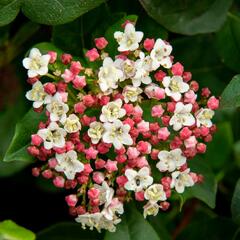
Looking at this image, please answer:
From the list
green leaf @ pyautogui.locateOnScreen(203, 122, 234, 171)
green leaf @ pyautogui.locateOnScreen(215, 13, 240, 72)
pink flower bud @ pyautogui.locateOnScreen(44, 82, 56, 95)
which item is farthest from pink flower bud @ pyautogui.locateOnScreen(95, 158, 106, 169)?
green leaf @ pyautogui.locateOnScreen(203, 122, 234, 171)

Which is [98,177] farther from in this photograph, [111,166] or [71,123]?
[71,123]

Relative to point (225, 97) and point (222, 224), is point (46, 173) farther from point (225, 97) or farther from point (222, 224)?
point (222, 224)

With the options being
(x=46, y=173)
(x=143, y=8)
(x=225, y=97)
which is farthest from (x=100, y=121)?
(x=143, y=8)

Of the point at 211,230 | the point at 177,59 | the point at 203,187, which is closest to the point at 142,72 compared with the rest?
the point at 203,187

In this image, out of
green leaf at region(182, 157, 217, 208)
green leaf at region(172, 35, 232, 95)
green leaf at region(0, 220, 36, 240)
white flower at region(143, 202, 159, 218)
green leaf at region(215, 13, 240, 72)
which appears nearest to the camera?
green leaf at region(0, 220, 36, 240)

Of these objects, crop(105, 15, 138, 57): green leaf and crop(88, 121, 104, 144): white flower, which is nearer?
crop(88, 121, 104, 144): white flower

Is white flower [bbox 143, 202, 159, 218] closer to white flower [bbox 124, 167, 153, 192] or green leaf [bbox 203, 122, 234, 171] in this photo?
white flower [bbox 124, 167, 153, 192]

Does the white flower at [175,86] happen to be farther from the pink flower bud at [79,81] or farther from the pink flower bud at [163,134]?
the pink flower bud at [79,81]
